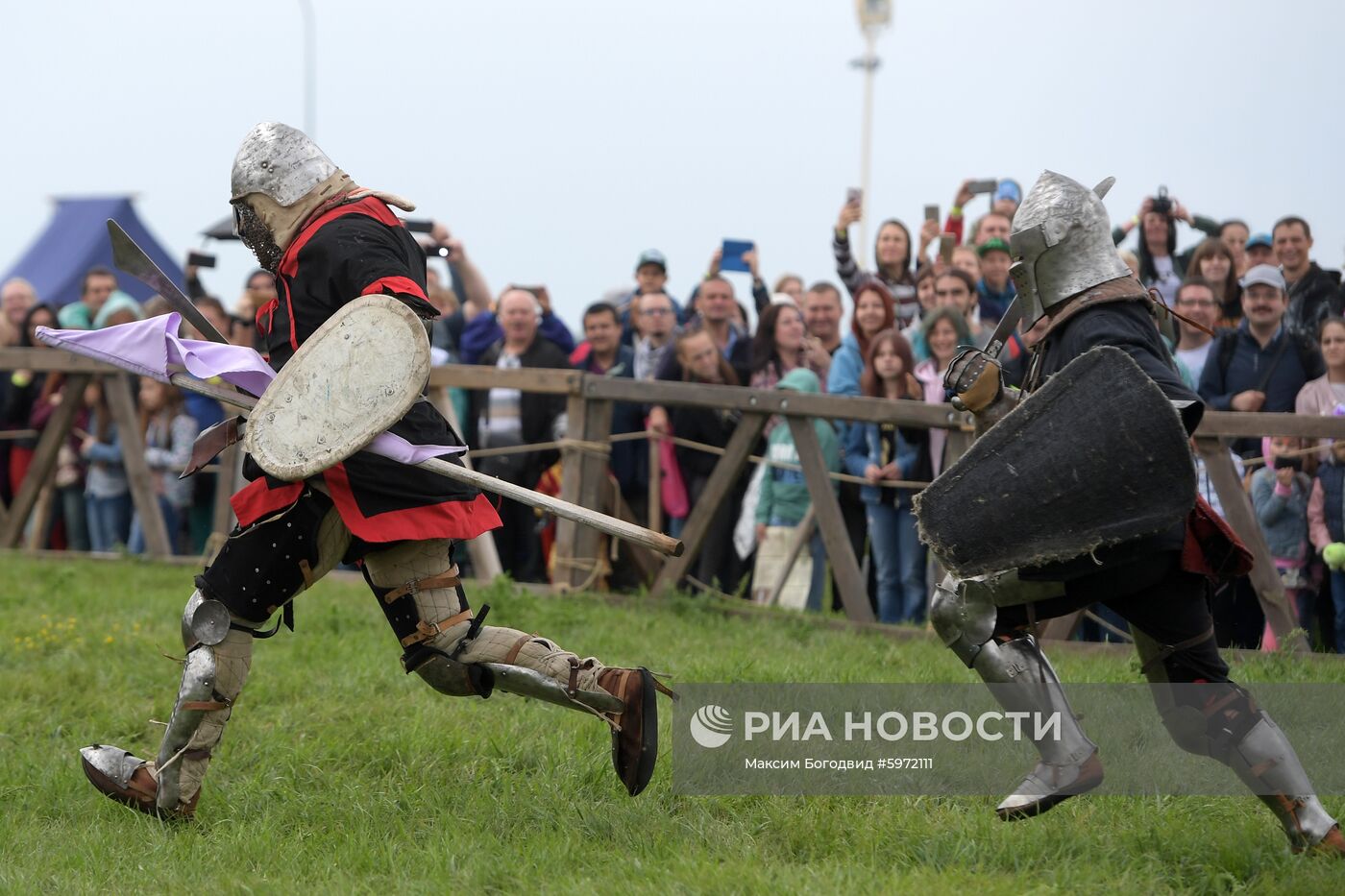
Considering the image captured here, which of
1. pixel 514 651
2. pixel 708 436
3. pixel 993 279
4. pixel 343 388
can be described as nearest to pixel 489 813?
pixel 514 651

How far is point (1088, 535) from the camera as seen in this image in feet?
11.8

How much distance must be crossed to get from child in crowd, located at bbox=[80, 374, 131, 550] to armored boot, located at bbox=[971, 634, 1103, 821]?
6.72 metres

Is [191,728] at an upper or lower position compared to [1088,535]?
lower

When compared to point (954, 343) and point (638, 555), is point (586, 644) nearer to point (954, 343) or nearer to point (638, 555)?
point (638, 555)

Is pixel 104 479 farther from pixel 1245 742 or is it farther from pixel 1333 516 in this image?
pixel 1245 742

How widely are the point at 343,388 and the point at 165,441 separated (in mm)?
5952

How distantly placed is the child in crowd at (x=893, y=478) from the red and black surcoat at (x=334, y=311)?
3.35 m

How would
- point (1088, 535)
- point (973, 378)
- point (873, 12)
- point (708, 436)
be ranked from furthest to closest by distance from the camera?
point (873, 12) → point (708, 436) → point (973, 378) → point (1088, 535)

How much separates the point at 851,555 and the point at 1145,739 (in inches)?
99.2

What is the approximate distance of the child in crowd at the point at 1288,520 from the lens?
6.34 metres

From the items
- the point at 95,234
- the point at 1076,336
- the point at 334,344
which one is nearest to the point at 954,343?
the point at 1076,336

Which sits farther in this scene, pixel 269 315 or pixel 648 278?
pixel 648 278

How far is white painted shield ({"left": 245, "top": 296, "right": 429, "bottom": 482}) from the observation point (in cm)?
379

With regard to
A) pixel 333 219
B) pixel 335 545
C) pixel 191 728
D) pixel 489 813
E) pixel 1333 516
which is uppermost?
pixel 333 219
